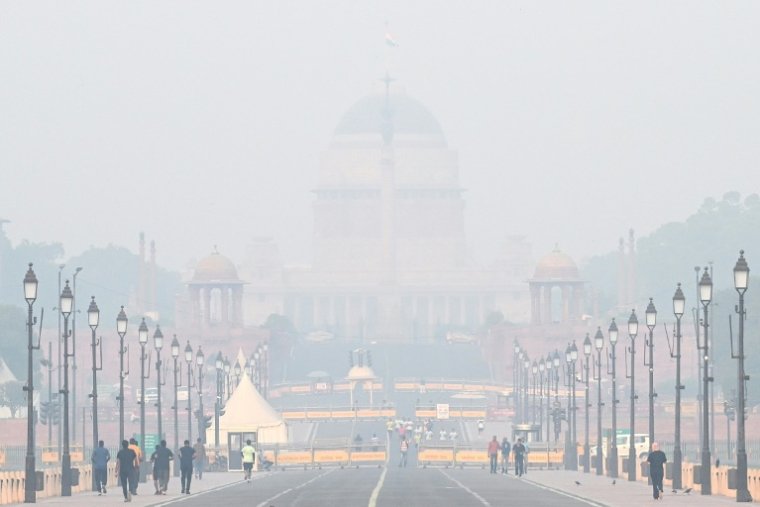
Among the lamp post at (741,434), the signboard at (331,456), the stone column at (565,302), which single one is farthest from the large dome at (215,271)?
the lamp post at (741,434)

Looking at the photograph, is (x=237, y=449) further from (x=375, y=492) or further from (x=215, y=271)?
(x=215, y=271)

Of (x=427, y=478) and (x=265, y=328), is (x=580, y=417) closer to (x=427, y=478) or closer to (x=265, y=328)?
(x=265, y=328)

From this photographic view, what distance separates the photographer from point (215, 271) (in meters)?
191

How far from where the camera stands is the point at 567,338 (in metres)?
176

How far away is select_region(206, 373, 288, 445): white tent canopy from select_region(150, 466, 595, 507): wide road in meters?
20.9

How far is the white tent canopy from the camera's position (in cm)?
9312

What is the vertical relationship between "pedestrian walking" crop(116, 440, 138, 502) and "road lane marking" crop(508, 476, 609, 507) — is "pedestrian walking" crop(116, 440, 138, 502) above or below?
above

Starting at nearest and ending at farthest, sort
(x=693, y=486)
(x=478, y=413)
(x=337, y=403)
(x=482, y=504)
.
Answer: (x=482, y=504) → (x=693, y=486) → (x=478, y=413) → (x=337, y=403)

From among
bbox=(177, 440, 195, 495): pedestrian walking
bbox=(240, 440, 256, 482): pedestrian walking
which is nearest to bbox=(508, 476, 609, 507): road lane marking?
bbox=(240, 440, 256, 482): pedestrian walking

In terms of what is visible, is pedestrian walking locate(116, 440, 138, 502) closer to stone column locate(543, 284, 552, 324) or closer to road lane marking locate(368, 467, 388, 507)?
road lane marking locate(368, 467, 388, 507)

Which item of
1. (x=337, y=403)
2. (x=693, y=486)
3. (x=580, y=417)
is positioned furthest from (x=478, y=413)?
(x=693, y=486)

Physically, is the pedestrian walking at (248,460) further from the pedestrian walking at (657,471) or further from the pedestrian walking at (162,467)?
the pedestrian walking at (657,471)

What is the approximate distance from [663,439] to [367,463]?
22.7 metres

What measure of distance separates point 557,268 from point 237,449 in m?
104
